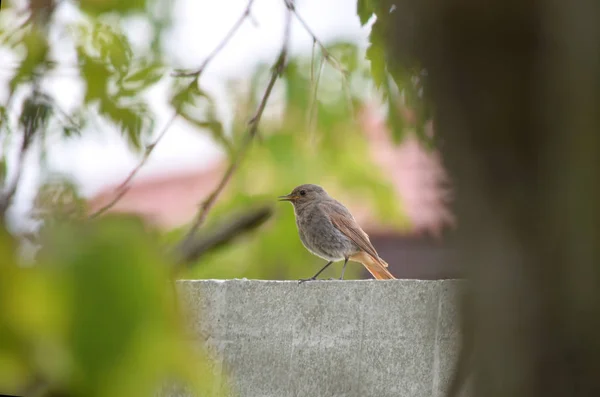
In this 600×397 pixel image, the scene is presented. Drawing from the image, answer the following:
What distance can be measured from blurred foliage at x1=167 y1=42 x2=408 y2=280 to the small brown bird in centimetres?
74

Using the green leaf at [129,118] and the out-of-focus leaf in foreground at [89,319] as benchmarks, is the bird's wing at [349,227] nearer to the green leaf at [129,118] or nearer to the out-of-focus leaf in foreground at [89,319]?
the green leaf at [129,118]

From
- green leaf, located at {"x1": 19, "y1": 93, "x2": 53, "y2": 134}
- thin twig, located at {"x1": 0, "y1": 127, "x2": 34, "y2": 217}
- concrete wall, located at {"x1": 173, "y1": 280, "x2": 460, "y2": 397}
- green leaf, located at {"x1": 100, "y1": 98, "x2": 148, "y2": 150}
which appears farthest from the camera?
concrete wall, located at {"x1": 173, "y1": 280, "x2": 460, "y2": 397}

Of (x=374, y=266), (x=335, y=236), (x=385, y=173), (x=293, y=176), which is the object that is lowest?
Answer: (x=374, y=266)

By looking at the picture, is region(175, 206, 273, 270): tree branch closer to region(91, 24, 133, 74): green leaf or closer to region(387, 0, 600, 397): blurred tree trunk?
region(387, 0, 600, 397): blurred tree trunk

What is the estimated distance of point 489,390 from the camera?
716mm

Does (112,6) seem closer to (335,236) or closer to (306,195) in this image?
(335,236)

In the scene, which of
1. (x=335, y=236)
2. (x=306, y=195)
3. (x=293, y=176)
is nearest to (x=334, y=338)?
(x=335, y=236)

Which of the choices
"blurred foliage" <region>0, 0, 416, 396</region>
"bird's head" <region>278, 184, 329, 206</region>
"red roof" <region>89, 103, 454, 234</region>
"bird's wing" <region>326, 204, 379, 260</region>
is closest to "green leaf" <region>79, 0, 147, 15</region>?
"blurred foliage" <region>0, 0, 416, 396</region>

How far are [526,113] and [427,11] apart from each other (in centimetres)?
12

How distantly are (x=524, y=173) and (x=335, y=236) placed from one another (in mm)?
4026

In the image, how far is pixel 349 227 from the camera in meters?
4.74

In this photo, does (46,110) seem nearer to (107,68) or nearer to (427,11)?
(107,68)

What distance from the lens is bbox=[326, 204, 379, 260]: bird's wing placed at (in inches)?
182

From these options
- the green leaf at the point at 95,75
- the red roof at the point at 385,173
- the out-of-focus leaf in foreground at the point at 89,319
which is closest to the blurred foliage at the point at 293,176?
the red roof at the point at 385,173
